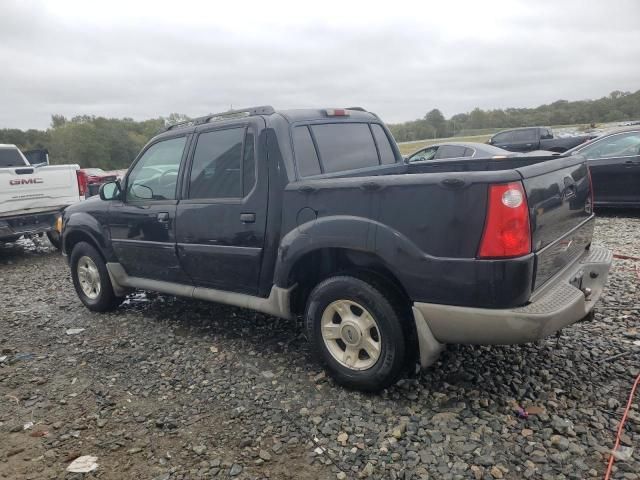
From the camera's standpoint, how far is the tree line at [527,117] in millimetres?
39812

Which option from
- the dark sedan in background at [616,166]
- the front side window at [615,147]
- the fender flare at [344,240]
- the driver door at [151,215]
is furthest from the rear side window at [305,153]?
the front side window at [615,147]

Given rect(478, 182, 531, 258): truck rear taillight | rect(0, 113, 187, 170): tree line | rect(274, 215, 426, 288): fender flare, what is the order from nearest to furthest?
1. rect(478, 182, 531, 258): truck rear taillight
2. rect(274, 215, 426, 288): fender flare
3. rect(0, 113, 187, 170): tree line

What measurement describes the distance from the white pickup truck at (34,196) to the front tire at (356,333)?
668cm

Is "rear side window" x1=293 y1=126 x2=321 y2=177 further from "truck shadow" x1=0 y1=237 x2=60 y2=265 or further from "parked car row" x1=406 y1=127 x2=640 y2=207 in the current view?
"truck shadow" x1=0 y1=237 x2=60 y2=265

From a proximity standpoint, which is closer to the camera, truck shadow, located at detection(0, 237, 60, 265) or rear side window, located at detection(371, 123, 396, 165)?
rear side window, located at detection(371, 123, 396, 165)

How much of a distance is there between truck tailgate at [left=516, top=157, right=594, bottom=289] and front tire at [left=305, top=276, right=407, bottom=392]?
34.8 inches

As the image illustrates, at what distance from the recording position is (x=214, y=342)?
13.9 ft

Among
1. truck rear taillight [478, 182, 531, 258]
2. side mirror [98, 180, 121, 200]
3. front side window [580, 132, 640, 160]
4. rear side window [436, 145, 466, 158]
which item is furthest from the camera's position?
rear side window [436, 145, 466, 158]

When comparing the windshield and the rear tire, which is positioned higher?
the windshield

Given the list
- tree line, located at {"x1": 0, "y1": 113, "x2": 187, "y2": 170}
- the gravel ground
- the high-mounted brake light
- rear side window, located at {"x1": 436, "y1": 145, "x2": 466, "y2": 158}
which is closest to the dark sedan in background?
rear side window, located at {"x1": 436, "y1": 145, "x2": 466, "y2": 158}

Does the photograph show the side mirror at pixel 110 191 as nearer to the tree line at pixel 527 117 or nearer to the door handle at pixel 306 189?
the door handle at pixel 306 189

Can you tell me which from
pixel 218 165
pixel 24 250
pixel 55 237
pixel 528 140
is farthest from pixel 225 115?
pixel 528 140

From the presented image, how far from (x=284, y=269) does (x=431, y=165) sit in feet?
5.65

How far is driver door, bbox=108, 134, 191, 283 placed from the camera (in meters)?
4.25
